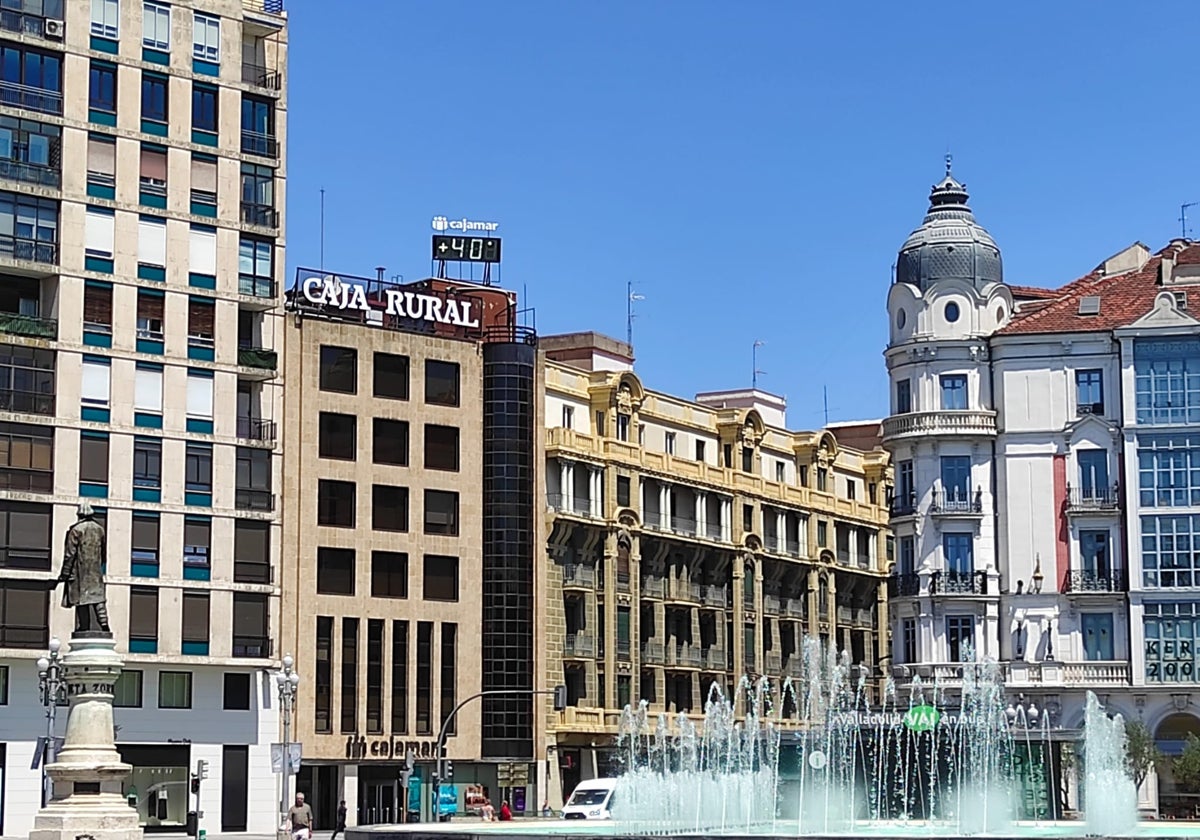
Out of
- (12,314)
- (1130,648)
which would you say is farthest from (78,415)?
(1130,648)

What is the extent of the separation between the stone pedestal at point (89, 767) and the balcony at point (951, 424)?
4743 cm

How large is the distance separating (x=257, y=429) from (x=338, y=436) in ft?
Answer: 16.7

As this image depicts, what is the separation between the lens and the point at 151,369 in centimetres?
7544

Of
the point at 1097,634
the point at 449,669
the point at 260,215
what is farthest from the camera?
the point at 449,669

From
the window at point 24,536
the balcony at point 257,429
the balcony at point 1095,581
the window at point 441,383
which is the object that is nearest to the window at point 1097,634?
the balcony at point 1095,581

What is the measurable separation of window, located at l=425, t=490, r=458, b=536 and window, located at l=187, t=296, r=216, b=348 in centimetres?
1295

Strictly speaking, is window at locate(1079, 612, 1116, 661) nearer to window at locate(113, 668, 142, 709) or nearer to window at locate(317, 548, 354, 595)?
window at locate(317, 548, 354, 595)

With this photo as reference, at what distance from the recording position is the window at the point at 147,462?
74562 mm

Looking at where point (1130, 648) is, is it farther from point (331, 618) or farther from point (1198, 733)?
point (331, 618)

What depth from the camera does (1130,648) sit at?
81.4 m

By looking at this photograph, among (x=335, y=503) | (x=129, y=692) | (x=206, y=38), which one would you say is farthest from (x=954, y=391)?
(x=129, y=692)

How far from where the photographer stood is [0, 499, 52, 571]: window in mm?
71000

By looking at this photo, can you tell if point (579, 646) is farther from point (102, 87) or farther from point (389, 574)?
point (102, 87)

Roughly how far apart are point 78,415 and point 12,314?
3.93 metres
